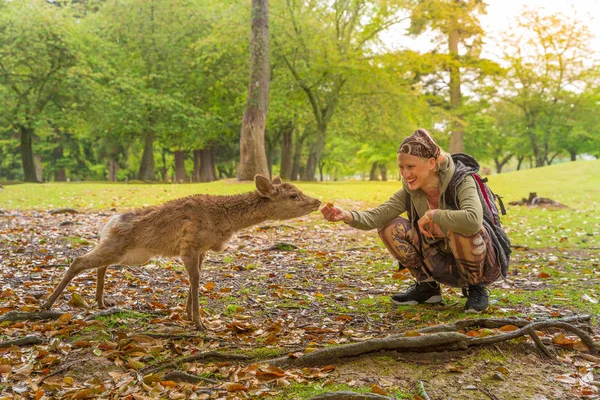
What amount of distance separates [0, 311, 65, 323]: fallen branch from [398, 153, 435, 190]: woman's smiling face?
334 centimetres

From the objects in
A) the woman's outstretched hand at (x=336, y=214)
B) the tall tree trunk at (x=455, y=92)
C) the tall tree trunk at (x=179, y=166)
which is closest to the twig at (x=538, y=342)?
the woman's outstretched hand at (x=336, y=214)

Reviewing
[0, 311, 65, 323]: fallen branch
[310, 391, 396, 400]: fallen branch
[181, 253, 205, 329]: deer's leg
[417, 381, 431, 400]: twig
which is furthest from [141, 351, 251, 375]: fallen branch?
[0, 311, 65, 323]: fallen branch

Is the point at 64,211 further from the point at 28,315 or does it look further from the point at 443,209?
the point at 443,209

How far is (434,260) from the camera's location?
484cm

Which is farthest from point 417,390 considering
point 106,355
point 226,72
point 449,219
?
point 226,72

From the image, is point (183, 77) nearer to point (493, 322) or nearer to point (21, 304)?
point (21, 304)

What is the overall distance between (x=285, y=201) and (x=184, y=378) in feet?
7.25

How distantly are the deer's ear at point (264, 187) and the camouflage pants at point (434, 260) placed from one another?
1156 mm

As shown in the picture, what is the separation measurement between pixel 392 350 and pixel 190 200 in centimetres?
228

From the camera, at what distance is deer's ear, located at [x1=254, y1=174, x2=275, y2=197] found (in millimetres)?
4926

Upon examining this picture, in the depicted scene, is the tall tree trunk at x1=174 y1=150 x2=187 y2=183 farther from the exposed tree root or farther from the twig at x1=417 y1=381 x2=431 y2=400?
the twig at x1=417 y1=381 x2=431 y2=400

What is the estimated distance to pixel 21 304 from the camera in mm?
4918

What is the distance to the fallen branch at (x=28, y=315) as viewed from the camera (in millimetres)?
4301

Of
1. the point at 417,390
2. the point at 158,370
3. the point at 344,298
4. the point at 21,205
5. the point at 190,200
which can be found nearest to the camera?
the point at 417,390
